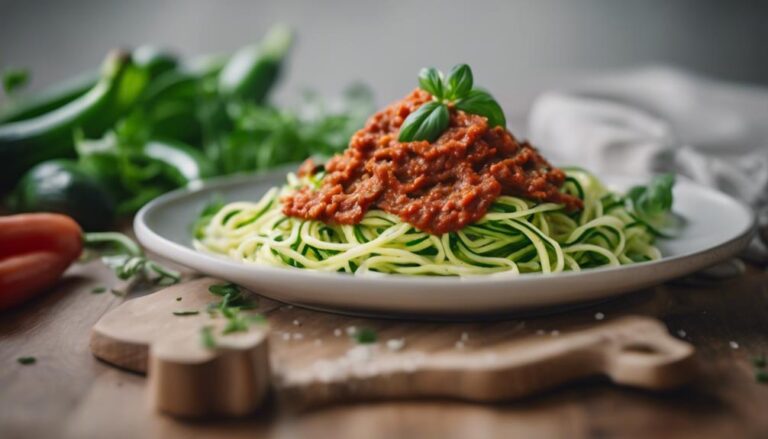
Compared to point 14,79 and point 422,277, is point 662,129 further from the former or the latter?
point 14,79

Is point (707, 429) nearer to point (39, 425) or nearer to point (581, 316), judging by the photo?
point (581, 316)

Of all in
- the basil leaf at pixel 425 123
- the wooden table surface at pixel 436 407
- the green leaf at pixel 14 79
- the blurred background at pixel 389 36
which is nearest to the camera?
the wooden table surface at pixel 436 407

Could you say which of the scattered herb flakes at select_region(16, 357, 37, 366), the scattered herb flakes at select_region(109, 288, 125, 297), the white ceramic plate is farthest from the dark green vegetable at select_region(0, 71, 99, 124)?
the scattered herb flakes at select_region(16, 357, 37, 366)

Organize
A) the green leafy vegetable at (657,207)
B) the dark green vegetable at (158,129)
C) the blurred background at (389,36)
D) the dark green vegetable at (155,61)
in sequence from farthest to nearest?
the blurred background at (389,36) < the dark green vegetable at (155,61) < the dark green vegetable at (158,129) < the green leafy vegetable at (657,207)

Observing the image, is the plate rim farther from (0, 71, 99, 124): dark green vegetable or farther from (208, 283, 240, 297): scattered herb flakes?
(0, 71, 99, 124): dark green vegetable

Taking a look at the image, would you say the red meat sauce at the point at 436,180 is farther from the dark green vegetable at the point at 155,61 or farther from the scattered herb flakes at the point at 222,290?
the dark green vegetable at the point at 155,61

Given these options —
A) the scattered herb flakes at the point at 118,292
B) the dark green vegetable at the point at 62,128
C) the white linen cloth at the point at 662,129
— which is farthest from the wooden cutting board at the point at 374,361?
the dark green vegetable at the point at 62,128
